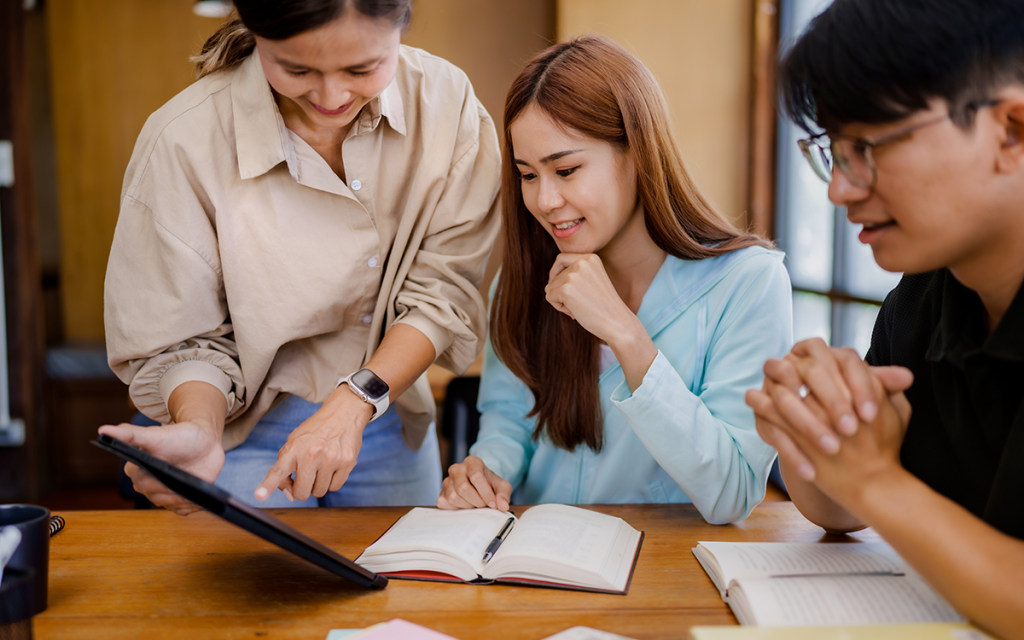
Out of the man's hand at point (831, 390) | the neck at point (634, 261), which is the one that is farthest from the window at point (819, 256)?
the man's hand at point (831, 390)

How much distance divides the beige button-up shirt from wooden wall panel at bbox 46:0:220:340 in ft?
10.9

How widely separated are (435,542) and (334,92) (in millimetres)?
678

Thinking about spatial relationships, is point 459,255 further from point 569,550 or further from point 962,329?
point 962,329

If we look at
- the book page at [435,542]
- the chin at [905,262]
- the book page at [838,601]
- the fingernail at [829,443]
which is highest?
the chin at [905,262]

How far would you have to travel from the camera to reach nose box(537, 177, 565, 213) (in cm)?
138

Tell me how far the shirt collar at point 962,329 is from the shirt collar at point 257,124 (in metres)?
0.97

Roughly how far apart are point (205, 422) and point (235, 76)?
0.63 metres

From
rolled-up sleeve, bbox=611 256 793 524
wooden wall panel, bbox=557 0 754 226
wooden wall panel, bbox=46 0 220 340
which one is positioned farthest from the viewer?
wooden wall panel, bbox=46 0 220 340

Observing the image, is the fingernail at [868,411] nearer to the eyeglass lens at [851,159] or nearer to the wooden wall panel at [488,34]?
the eyeglass lens at [851,159]

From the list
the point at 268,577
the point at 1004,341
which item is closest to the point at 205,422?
the point at 268,577

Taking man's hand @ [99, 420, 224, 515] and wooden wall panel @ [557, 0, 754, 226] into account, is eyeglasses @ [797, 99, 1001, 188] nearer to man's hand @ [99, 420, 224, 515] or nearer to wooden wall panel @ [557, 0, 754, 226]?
man's hand @ [99, 420, 224, 515]

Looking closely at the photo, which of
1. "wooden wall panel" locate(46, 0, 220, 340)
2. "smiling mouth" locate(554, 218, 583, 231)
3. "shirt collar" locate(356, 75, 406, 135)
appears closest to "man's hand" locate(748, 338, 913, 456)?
"smiling mouth" locate(554, 218, 583, 231)

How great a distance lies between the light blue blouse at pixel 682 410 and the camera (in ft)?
3.84

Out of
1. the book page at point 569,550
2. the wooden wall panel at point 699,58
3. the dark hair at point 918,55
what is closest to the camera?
the dark hair at point 918,55
